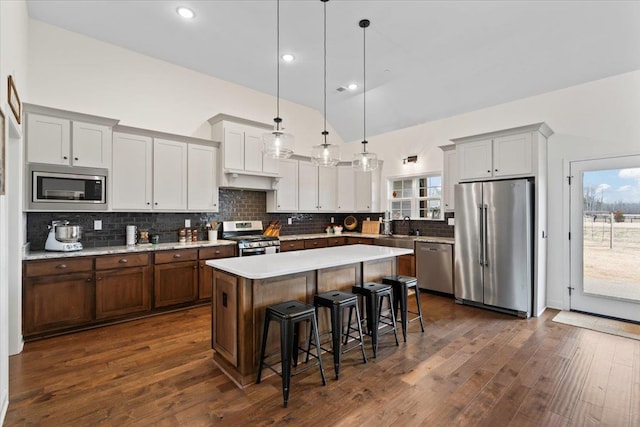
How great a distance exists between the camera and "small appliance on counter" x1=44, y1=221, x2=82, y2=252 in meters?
3.44

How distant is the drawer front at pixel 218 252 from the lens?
4383 millimetres

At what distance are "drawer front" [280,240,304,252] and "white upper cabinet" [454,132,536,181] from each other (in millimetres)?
2874

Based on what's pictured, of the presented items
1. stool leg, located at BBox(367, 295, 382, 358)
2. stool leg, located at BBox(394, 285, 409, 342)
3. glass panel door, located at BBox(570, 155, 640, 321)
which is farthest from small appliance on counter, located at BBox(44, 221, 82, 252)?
glass panel door, located at BBox(570, 155, 640, 321)

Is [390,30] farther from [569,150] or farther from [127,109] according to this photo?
[127,109]

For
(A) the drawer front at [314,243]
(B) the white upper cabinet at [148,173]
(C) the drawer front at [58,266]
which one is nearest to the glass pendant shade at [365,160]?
(A) the drawer front at [314,243]

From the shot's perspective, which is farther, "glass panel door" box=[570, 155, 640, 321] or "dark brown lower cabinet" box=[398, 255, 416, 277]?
"dark brown lower cabinet" box=[398, 255, 416, 277]

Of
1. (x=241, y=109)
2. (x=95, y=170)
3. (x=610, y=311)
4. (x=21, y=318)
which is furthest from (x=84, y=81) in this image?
(x=610, y=311)

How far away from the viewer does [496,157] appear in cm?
435

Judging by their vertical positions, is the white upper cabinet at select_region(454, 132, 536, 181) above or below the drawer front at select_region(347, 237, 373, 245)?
above

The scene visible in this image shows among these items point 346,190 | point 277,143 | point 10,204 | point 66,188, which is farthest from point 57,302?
point 346,190

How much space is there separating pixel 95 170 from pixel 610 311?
6.61m

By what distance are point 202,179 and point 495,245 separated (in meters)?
4.30

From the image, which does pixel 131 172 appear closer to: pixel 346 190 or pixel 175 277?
pixel 175 277

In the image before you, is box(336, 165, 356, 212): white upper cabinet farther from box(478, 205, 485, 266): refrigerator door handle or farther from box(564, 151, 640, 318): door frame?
box(564, 151, 640, 318): door frame
